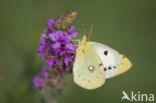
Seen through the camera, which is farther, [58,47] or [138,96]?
[138,96]

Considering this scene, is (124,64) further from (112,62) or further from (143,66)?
(143,66)

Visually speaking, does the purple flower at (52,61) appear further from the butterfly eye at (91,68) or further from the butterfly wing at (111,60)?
the butterfly wing at (111,60)

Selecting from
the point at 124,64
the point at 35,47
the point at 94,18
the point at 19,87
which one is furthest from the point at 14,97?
the point at 94,18

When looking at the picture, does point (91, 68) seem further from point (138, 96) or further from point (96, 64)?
point (138, 96)

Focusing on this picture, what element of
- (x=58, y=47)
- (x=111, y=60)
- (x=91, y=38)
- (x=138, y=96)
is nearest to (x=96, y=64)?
(x=111, y=60)

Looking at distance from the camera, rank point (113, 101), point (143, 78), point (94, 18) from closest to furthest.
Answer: point (113, 101), point (143, 78), point (94, 18)

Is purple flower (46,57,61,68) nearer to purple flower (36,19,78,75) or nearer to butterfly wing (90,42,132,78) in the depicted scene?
purple flower (36,19,78,75)

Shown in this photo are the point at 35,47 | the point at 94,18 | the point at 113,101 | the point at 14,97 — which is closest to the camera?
the point at 14,97

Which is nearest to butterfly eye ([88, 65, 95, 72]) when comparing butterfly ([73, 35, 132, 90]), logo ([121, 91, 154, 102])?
butterfly ([73, 35, 132, 90])
